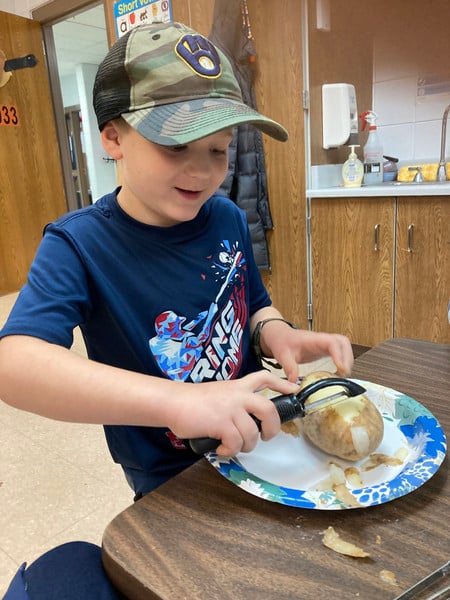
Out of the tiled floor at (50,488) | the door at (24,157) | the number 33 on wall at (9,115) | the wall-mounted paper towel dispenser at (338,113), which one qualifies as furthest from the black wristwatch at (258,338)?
the number 33 on wall at (9,115)

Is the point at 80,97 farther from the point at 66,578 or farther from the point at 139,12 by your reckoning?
the point at 66,578

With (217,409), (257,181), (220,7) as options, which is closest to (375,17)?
(220,7)

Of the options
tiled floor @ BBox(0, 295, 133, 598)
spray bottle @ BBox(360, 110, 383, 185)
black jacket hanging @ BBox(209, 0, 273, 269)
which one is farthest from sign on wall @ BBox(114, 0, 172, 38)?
tiled floor @ BBox(0, 295, 133, 598)

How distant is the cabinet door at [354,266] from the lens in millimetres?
2088

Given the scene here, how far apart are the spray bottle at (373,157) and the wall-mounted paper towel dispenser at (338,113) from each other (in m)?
0.10

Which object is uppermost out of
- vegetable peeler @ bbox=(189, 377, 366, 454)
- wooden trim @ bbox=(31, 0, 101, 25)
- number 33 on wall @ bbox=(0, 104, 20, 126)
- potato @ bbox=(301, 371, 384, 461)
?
wooden trim @ bbox=(31, 0, 101, 25)

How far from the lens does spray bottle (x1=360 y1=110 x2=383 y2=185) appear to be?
2.40 m

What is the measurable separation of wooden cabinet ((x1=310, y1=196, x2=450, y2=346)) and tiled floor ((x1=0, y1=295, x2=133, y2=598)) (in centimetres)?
127

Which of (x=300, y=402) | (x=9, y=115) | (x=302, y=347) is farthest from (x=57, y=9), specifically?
(x=300, y=402)

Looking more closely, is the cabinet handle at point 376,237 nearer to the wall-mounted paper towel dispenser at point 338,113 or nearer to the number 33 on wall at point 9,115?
the wall-mounted paper towel dispenser at point 338,113

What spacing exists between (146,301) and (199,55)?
33cm

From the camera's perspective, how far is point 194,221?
2.53 feet

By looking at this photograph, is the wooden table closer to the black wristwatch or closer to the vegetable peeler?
the vegetable peeler

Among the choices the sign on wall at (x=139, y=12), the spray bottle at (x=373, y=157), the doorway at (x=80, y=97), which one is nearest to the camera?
the spray bottle at (x=373, y=157)
